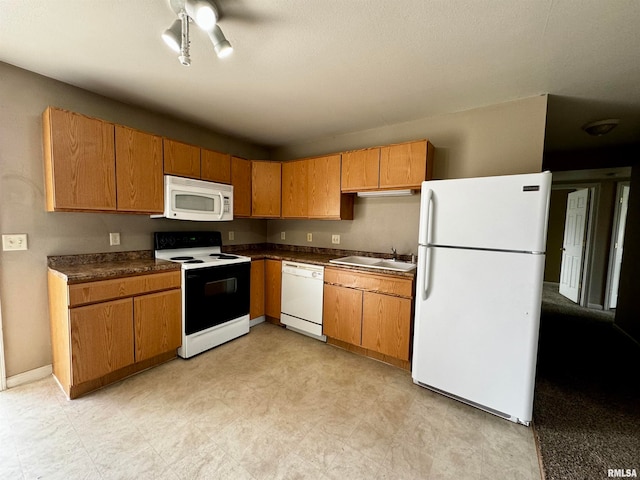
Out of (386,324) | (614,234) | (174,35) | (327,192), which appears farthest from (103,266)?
(614,234)

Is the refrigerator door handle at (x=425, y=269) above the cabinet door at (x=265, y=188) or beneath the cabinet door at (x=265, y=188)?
beneath

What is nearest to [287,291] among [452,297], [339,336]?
[339,336]

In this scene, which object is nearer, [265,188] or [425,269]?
[425,269]

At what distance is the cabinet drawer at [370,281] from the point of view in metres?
2.41

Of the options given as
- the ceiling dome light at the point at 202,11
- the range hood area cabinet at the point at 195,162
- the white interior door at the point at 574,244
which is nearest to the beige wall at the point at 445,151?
the range hood area cabinet at the point at 195,162

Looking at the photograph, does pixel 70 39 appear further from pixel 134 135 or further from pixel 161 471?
pixel 161 471

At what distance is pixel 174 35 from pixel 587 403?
3.74 metres

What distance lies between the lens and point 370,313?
102 inches

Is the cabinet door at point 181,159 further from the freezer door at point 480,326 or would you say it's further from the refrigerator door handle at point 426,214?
Result: the freezer door at point 480,326

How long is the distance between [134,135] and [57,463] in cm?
232

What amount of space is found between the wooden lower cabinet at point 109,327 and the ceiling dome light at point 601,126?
14.8ft

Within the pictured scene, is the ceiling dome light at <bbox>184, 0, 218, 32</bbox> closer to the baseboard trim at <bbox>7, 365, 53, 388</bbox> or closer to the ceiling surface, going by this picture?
the ceiling surface

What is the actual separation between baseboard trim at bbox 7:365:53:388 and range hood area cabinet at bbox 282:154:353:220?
104 inches

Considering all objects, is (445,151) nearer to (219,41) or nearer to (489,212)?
(489,212)
